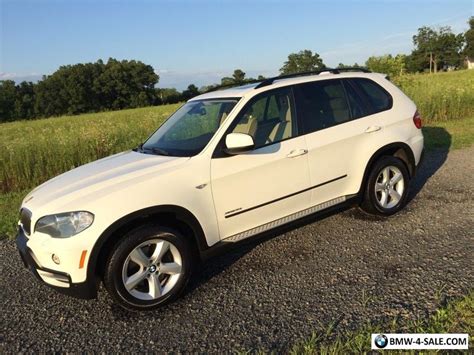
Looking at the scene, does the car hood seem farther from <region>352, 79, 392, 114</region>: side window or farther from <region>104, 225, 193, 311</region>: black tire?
<region>352, 79, 392, 114</region>: side window

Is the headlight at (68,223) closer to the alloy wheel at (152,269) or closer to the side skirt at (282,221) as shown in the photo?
the alloy wheel at (152,269)

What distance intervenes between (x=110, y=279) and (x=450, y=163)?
21.6ft

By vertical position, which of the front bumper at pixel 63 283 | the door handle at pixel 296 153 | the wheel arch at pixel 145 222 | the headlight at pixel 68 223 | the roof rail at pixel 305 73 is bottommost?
the front bumper at pixel 63 283

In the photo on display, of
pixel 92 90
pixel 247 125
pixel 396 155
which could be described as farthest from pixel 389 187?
pixel 92 90

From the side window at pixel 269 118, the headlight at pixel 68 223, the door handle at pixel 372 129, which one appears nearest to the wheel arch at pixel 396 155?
the door handle at pixel 372 129

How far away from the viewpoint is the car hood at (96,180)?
3275 millimetres

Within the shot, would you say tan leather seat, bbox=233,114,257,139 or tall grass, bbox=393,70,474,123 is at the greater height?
tan leather seat, bbox=233,114,257,139

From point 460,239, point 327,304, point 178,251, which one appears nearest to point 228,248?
point 178,251

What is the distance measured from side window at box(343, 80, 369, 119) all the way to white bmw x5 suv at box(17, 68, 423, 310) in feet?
0.05

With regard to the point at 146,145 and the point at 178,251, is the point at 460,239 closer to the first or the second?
the point at 178,251

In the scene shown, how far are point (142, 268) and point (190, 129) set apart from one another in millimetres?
1667

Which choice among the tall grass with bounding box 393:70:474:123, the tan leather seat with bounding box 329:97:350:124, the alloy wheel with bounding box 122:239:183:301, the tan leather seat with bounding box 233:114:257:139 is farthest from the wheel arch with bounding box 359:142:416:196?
the tall grass with bounding box 393:70:474:123

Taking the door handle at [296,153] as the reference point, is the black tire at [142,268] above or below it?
below

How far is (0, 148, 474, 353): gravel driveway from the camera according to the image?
9.93 ft
